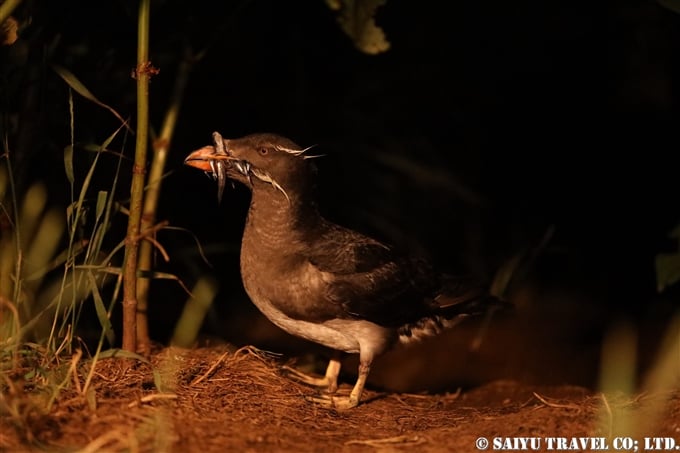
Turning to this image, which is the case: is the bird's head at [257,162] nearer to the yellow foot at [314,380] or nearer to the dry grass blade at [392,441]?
the yellow foot at [314,380]

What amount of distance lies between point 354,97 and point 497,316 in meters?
2.01

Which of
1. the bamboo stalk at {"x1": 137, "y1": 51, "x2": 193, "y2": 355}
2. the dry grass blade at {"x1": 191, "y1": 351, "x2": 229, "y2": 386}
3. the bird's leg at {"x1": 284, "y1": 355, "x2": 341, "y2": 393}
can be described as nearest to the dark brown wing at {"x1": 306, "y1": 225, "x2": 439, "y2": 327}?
the bird's leg at {"x1": 284, "y1": 355, "x2": 341, "y2": 393}

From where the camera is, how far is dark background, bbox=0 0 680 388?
6.74 meters

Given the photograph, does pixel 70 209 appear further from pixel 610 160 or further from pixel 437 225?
pixel 610 160

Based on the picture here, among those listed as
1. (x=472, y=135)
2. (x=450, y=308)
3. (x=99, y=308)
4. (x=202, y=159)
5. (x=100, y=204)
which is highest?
(x=472, y=135)

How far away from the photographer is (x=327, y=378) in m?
5.02

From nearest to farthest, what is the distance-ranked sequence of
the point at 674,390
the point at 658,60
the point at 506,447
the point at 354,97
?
the point at 506,447
the point at 674,390
the point at 354,97
the point at 658,60

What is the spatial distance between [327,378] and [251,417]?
1.24 m

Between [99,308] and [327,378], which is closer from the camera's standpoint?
[99,308]

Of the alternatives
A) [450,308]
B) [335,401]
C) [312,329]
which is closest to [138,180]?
[312,329]

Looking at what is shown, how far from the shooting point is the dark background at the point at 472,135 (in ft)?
22.1

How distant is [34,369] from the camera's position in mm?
3604

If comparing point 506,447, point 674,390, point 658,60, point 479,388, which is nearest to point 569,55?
point 658,60

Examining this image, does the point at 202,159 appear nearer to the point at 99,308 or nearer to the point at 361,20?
the point at 99,308
